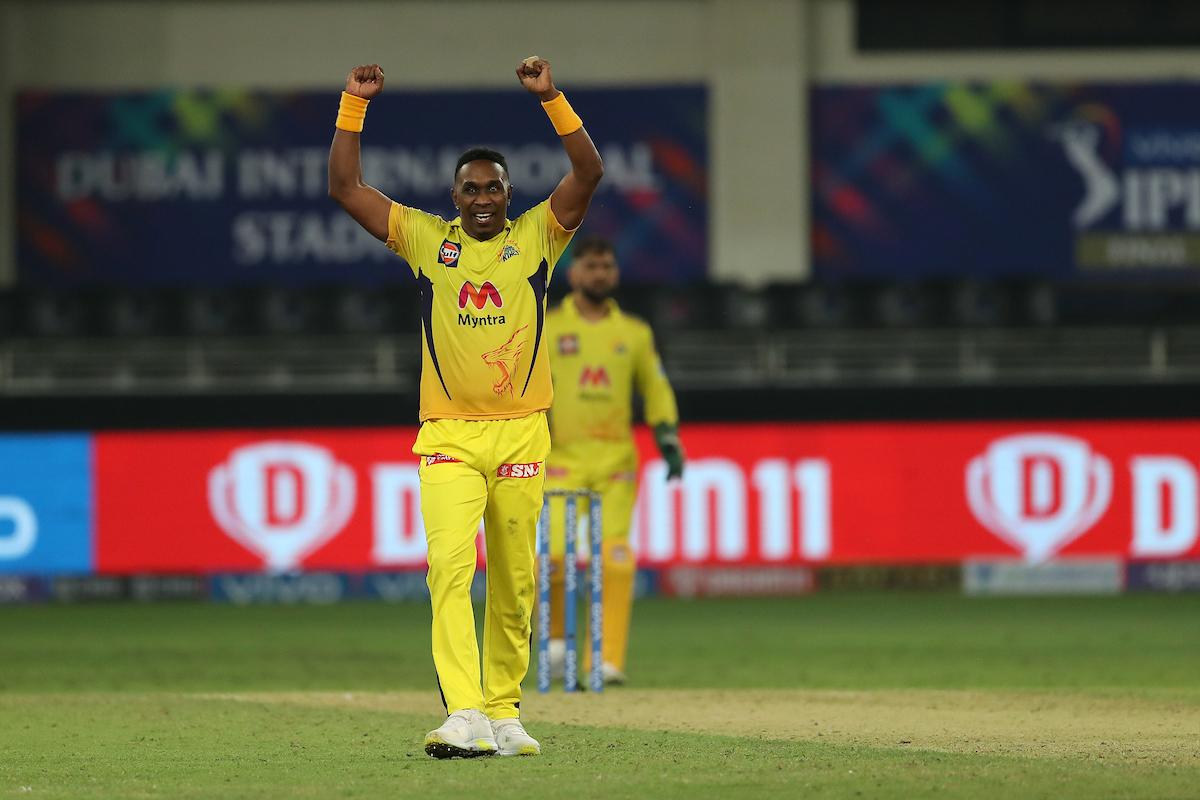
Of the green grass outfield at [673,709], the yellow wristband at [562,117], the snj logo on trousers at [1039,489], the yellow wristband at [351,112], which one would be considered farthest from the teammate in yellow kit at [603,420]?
the snj logo on trousers at [1039,489]

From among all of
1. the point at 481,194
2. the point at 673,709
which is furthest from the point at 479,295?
the point at 673,709

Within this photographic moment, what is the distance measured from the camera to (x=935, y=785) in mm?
6570

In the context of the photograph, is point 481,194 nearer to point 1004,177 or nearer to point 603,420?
point 603,420

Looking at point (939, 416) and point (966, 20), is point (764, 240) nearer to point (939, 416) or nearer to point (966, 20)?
point (966, 20)

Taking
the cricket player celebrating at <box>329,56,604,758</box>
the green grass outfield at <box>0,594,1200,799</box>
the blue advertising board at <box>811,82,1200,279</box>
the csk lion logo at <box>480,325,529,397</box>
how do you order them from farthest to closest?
1. the blue advertising board at <box>811,82,1200,279</box>
2. the csk lion logo at <box>480,325,529,397</box>
3. the cricket player celebrating at <box>329,56,604,758</box>
4. the green grass outfield at <box>0,594,1200,799</box>

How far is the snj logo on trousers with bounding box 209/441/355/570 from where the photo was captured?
18266mm

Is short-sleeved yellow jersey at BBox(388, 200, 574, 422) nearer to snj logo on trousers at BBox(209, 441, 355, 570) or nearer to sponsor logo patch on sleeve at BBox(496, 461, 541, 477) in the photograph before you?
sponsor logo patch on sleeve at BBox(496, 461, 541, 477)

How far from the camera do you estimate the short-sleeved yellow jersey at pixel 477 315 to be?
7336 mm

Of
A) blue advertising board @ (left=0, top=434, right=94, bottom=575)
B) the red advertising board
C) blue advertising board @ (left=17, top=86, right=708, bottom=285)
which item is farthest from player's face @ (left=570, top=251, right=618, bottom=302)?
blue advertising board @ (left=17, top=86, right=708, bottom=285)

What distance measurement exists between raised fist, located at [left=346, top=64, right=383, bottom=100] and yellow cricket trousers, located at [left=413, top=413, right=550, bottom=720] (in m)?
1.21

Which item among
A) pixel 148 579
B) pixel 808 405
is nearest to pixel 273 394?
pixel 148 579

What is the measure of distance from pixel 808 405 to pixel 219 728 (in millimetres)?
A: 10730

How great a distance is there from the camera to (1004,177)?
83.1 feet

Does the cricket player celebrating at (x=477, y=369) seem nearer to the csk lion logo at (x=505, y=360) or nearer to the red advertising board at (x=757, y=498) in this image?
the csk lion logo at (x=505, y=360)
